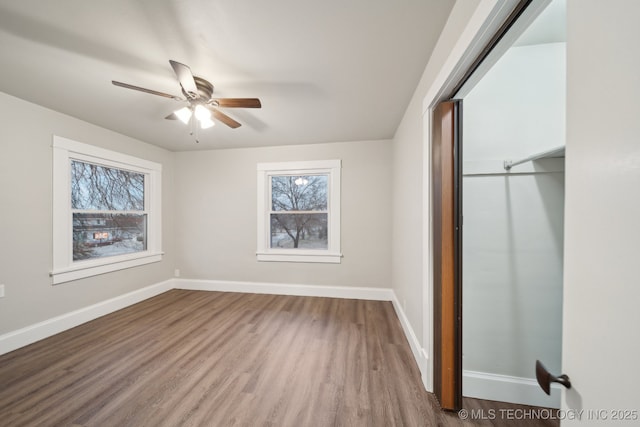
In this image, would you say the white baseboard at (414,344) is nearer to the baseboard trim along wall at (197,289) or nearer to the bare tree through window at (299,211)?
the baseboard trim along wall at (197,289)

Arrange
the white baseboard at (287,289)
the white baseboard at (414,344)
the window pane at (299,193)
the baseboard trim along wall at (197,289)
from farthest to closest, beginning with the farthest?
the window pane at (299,193)
the white baseboard at (287,289)
the baseboard trim along wall at (197,289)
the white baseboard at (414,344)

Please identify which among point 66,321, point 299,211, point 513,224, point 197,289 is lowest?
point 197,289

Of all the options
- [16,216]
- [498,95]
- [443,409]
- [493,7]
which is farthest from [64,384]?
[498,95]

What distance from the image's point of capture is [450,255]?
1.46 metres

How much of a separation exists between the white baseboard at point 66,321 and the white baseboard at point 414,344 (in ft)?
12.1

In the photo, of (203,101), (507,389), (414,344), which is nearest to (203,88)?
(203,101)

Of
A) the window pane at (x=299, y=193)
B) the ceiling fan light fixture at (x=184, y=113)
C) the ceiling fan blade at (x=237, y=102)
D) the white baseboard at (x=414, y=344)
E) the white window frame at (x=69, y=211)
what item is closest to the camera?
the white baseboard at (x=414, y=344)

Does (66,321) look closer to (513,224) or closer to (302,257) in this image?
(302,257)

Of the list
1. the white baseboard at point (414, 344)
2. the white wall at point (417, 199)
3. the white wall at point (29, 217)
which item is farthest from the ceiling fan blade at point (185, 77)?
the white baseboard at point (414, 344)

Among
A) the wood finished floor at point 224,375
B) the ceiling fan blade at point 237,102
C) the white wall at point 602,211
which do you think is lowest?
the wood finished floor at point 224,375

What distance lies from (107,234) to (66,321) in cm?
107

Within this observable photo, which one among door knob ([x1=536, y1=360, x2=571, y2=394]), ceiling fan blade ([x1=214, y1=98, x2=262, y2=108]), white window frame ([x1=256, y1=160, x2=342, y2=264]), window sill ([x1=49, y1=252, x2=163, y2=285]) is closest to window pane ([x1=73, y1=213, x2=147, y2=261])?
window sill ([x1=49, y1=252, x2=163, y2=285])

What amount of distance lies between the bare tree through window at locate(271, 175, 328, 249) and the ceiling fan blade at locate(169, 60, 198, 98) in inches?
80.6

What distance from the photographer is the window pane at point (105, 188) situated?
2729 mm
